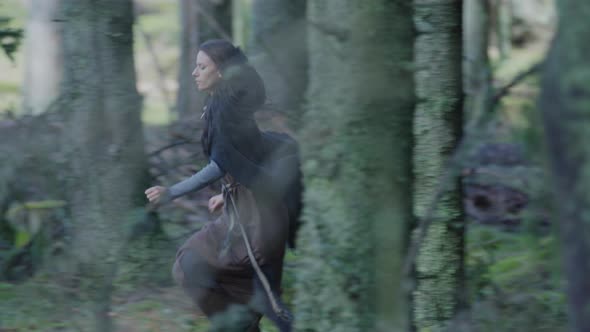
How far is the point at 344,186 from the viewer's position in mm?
3912

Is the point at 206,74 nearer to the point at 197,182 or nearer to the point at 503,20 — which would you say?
the point at 197,182

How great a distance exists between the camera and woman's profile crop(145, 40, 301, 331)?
498 cm

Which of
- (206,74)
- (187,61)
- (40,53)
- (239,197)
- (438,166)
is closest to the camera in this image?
(206,74)

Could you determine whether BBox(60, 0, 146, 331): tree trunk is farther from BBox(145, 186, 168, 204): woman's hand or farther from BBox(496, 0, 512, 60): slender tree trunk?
BBox(496, 0, 512, 60): slender tree trunk

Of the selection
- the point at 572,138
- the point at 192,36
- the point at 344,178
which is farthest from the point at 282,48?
the point at 572,138

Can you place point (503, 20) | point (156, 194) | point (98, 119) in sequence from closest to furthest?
point (156, 194) → point (98, 119) → point (503, 20)

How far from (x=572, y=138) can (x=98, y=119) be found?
377cm

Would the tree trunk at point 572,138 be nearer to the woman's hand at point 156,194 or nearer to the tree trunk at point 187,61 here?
the woman's hand at point 156,194

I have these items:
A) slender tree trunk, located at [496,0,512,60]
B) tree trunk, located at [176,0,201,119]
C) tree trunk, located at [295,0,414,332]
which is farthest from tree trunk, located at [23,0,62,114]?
slender tree trunk, located at [496,0,512,60]

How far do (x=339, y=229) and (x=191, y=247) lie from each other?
5.60 feet

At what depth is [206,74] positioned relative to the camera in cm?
505

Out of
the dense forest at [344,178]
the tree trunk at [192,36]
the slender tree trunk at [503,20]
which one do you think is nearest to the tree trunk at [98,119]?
the dense forest at [344,178]

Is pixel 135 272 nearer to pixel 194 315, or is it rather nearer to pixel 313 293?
pixel 194 315

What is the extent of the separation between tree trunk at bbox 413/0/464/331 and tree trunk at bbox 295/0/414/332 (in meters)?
1.58
